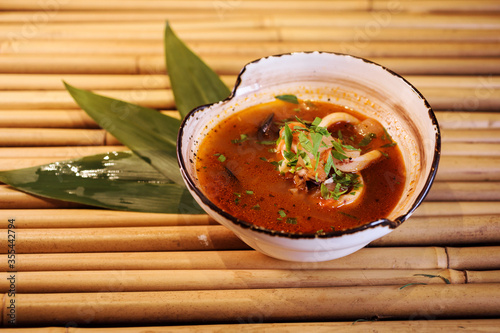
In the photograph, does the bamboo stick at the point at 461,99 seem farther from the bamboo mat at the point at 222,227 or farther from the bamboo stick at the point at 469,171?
the bamboo stick at the point at 469,171

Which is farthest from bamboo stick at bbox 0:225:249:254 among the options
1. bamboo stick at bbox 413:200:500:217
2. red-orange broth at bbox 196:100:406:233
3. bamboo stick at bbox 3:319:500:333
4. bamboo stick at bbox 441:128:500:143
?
bamboo stick at bbox 441:128:500:143

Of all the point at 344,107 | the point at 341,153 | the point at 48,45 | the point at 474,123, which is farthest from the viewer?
the point at 48,45

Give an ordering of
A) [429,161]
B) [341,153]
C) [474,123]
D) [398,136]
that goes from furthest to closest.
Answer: [474,123] → [398,136] → [341,153] → [429,161]

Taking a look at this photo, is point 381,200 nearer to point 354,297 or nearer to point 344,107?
point 354,297

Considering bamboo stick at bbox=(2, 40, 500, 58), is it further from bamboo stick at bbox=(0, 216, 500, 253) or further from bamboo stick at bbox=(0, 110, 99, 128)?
bamboo stick at bbox=(0, 216, 500, 253)

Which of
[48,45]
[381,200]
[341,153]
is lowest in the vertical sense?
[381,200]

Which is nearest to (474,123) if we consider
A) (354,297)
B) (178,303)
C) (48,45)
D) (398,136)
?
(398,136)
